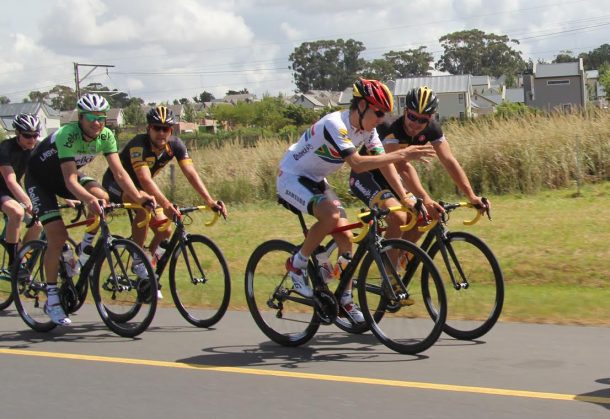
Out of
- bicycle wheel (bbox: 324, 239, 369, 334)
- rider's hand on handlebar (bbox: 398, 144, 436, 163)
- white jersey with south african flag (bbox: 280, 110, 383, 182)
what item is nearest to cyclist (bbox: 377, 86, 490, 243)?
white jersey with south african flag (bbox: 280, 110, 383, 182)

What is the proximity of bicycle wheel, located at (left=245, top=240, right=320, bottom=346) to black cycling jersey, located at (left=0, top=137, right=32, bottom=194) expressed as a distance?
11.0ft

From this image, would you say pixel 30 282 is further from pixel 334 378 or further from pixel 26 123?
pixel 334 378

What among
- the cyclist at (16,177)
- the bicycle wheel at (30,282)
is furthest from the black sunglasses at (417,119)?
the cyclist at (16,177)

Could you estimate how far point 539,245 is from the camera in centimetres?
1123

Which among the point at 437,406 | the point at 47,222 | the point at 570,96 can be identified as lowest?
the point at 437,406

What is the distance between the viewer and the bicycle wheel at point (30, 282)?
838 cm

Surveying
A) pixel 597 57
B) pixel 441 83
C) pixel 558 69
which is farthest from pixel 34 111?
pixel 597 57

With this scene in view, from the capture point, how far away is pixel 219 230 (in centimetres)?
1570

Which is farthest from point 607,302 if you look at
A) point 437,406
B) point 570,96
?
point 570,96

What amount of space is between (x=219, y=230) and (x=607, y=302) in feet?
28.2

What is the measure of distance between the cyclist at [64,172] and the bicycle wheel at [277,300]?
45.8 inches

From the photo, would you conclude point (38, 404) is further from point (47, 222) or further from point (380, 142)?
point (380, 142)

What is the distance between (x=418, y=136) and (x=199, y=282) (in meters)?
2.47

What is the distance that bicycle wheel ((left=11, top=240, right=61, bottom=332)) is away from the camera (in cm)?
838
